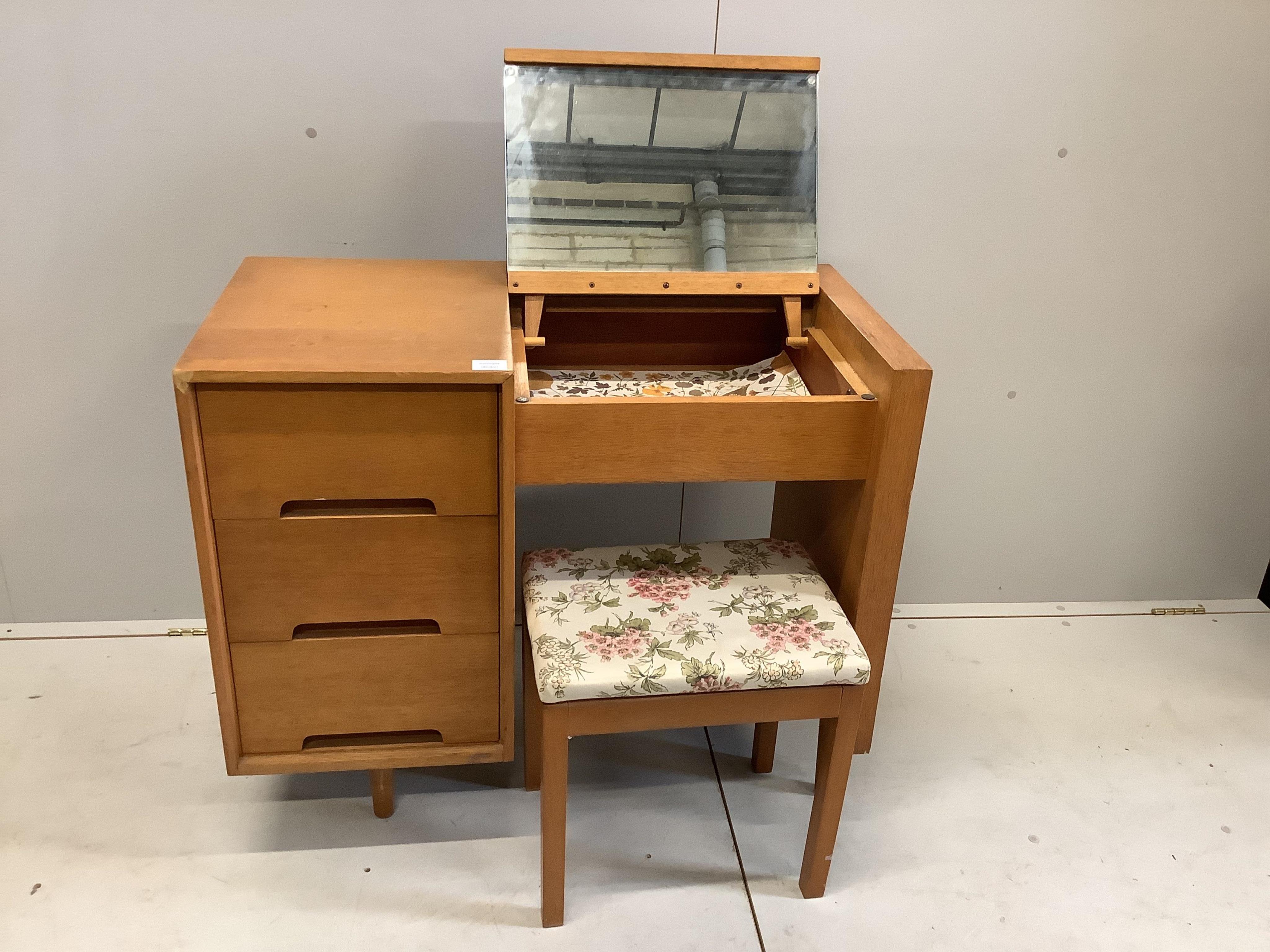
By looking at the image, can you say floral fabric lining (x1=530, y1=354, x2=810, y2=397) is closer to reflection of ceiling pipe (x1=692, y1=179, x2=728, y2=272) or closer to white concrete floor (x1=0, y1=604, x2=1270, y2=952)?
reflection of ceiling pipe (x1=692, y1=179, x2=728, y2=272)

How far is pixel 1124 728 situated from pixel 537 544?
43.8 inches

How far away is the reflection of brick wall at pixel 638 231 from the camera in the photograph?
1.48 metres

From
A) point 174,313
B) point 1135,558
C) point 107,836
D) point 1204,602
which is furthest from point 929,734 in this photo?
point 174,313

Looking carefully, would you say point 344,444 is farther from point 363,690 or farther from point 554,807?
point 554,807

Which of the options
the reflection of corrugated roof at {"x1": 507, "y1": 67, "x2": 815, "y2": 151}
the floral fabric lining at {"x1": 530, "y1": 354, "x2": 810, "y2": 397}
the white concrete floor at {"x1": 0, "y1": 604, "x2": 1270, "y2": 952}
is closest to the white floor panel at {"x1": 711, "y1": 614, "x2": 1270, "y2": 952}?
the white concrete floor at {"x1": 0, "y1": 604, "x2": 1270, "y2": 952}

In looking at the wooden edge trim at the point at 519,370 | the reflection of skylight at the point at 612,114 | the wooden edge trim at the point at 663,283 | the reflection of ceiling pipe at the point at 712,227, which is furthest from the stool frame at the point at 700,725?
the reflection of skylight at the point at 612,114

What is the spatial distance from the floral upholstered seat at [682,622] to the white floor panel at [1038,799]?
0.39 metres

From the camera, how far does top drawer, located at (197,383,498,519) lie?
116cm

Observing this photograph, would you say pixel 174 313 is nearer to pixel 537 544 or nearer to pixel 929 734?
pixel 537 544

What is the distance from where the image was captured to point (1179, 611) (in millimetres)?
2143

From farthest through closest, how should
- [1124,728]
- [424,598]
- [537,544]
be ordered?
[537,544], [1124,728], [424,598]

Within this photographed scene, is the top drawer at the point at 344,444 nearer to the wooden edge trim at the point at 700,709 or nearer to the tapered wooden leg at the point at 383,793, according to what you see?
the wooden edge trim at the point at 700,709

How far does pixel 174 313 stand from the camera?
1681 millimetres

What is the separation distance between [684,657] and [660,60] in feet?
2.79
